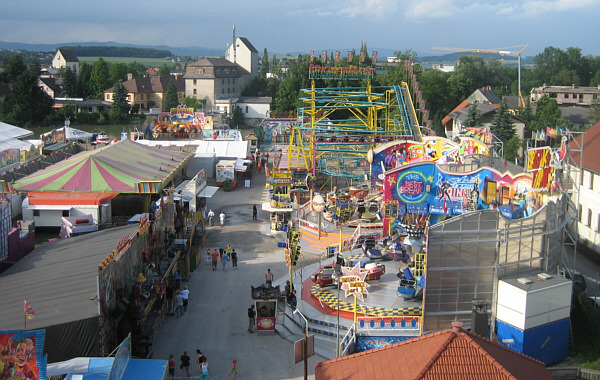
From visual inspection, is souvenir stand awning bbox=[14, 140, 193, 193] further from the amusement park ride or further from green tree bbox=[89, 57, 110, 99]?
green tree bbox=[89, 57, 110, 99]

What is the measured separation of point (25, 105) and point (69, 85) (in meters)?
19.5

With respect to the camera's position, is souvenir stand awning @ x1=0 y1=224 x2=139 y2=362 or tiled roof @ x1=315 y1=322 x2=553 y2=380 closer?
tiled roof @ x1=315 y1=322 x2=553 y2=380

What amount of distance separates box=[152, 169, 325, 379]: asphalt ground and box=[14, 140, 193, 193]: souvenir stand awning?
4005 mm

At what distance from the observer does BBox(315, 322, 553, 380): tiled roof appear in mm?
10766

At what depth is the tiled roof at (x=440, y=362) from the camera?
35.3ft

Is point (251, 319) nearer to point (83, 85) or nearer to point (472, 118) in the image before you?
point (472, 118)

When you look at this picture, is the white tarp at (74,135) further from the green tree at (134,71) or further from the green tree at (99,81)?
the green tree at (134,71)

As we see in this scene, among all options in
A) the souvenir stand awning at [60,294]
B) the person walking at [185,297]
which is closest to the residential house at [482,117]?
the person walking at [185,297]

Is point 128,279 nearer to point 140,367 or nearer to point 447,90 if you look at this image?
point 140,367

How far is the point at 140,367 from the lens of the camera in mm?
13984

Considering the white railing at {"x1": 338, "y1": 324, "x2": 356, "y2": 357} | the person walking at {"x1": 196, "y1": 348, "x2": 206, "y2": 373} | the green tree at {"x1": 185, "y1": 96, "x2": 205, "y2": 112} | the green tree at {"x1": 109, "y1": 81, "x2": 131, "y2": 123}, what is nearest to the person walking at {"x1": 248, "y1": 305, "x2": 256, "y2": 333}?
the person walking at {"x1": 196, "y1": 348, "x2": 206, "y2": 373}

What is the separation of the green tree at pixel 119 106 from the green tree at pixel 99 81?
538 inches

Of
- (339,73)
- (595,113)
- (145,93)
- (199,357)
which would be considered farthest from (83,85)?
(199,357)

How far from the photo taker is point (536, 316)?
51.7 feet
